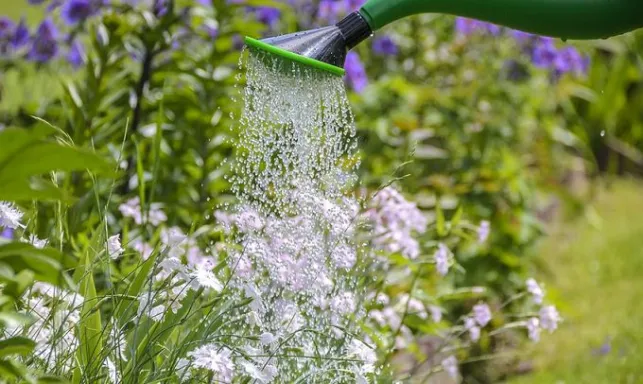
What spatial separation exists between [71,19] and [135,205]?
852mm

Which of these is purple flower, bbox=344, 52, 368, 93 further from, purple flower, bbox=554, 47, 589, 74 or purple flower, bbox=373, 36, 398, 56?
purple flower, bbox=554, 47, 589, 74

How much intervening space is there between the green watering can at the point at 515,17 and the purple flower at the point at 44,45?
1.61m

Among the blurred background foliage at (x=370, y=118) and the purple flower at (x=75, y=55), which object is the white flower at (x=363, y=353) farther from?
the purple flower at (x=75, y=55)

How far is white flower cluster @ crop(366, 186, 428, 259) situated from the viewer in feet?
8.77

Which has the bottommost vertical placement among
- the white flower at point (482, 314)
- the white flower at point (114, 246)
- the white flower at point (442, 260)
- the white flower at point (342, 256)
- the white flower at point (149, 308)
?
the white flower at point (149, 308)

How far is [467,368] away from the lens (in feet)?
12.3

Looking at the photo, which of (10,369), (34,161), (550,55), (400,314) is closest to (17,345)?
(10,369)

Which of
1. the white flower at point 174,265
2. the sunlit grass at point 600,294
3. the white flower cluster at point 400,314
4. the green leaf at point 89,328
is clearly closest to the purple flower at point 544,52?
the sunlit grass at point 600,294

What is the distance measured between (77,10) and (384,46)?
1304 mm

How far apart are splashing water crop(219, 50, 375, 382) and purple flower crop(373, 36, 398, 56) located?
172 centimetres

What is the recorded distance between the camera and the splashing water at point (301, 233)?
2143 millimetres

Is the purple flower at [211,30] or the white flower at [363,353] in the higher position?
the purple flower at [211,30]

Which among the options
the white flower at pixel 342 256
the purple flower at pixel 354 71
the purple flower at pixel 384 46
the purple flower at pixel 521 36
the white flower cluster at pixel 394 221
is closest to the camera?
the white flower at pixel 342 256

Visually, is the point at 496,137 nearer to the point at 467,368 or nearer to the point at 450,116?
the point at 450,116
